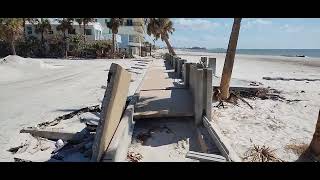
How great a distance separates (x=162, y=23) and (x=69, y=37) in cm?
2253

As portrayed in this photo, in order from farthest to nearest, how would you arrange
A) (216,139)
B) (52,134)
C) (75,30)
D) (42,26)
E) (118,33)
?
(118,33) → (75,30) → (42,26) → (52,134) → (216,139)

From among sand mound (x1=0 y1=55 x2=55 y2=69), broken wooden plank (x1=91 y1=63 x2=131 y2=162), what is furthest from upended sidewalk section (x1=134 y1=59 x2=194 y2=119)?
sand mound (x1=0 y1=55 x2=55 y2=69)

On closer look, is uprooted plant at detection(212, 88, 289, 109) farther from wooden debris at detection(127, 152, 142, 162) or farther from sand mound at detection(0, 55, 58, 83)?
sand mound at detection(0, 55, 58, 83)

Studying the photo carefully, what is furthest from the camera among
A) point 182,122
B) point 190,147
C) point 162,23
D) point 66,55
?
point 66,55

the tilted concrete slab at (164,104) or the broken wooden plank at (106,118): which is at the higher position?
the broken wooden plank at (106,118)

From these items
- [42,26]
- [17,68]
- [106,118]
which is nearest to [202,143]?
[106,118]

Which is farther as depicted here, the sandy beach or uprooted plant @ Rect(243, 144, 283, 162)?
the sandy beach

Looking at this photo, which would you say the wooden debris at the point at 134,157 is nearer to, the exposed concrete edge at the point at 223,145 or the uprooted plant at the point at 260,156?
the exposed concrete edge at the point at 223,145

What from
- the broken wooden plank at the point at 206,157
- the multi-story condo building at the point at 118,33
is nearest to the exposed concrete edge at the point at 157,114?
the broken wooden plank at the point at 206,157

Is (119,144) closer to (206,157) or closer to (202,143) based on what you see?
(206,157)
